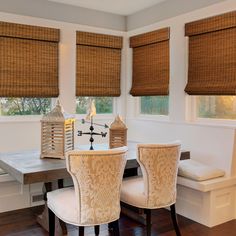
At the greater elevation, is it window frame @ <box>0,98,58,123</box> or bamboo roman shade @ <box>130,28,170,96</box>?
bamboo roman shade @ <box>130,28,170,96</box>

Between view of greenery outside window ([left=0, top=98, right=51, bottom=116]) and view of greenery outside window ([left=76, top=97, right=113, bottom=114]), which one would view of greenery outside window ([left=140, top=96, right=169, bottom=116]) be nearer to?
view of greenery outside window ([left=76, top=97, right=113, bottom=114])

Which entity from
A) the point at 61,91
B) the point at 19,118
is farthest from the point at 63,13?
the point at 19,118

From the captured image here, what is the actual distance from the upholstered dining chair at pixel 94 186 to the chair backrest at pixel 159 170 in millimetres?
277

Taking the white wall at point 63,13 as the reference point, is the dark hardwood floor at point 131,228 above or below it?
below

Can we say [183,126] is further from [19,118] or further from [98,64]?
[19,118]

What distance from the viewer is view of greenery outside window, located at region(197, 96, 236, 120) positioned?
339 cm

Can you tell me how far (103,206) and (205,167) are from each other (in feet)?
4.70

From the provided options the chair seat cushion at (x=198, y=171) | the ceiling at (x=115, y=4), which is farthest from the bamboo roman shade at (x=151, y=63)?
the chair seat cushion at (x=198, y=171)

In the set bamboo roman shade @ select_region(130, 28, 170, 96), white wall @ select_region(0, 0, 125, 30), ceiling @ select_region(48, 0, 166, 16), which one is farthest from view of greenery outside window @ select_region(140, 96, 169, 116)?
ceiling @ select_region(48, 0, 166, 16)

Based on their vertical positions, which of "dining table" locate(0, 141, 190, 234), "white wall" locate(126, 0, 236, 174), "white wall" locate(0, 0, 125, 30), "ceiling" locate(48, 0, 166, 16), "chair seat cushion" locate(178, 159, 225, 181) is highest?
"ceiling" locate(48, 0, 166, 16)

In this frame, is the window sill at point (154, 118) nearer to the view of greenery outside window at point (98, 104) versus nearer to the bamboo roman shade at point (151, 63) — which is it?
the bamboo roman shade at point (151, 63)

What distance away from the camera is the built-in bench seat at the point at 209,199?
312cm

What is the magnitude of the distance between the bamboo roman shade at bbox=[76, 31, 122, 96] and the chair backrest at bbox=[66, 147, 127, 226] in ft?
6.87

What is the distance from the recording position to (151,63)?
166 inches
